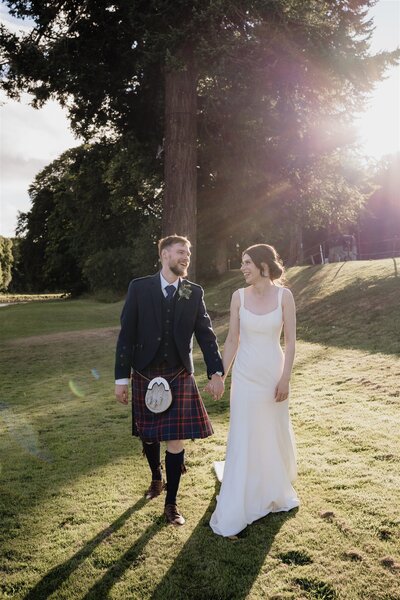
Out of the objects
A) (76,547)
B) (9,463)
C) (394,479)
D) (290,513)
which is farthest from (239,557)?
(9,463)

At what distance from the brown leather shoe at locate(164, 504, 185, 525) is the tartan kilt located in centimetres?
58

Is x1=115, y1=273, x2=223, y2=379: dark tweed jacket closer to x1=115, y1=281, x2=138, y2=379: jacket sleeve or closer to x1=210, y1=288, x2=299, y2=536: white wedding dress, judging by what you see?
x1=115, y1=281, x2=138, y2=379: jacket sleeve

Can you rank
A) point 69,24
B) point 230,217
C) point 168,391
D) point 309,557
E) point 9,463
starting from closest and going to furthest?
point 309,557
point 168,391
point 9,463
point 69,24
point 230,217

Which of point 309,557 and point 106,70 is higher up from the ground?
point 106,70

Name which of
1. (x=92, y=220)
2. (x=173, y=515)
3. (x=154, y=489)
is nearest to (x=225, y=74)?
(x=154, y=489)

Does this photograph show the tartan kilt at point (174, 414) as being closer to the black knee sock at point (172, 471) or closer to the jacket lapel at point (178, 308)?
the black knee sock at point (172, 471)

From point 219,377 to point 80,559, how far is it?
1.67 m

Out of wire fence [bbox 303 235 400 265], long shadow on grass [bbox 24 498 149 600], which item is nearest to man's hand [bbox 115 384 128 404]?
long shadow on grass [bbox 24 498 149 600]

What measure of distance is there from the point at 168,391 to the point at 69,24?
44.2 ft

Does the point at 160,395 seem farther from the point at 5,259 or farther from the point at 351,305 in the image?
the point at 5,259

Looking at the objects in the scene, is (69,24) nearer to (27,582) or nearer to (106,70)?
(106,70)

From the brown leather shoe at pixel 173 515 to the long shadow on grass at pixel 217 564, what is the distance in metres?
0.16

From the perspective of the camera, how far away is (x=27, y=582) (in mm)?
3412

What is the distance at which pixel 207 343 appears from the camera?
443 centimetres
